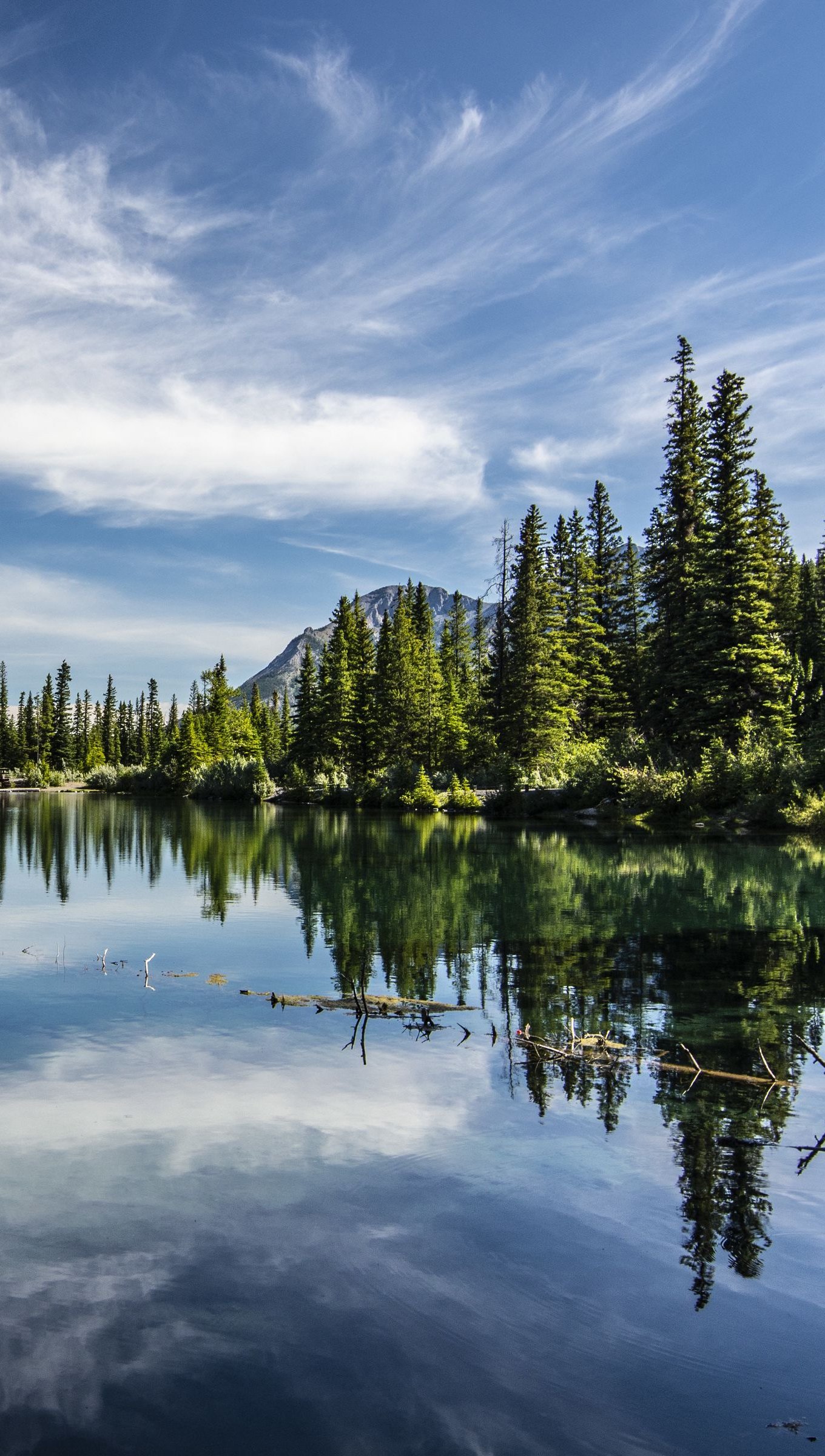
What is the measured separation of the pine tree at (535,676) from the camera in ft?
174

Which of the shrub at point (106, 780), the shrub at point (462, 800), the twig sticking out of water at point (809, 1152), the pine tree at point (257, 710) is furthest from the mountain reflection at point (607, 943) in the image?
the shrub at point (106, 780)

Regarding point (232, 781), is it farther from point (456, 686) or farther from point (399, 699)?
point (456, 686)

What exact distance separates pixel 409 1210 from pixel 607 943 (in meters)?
9.09

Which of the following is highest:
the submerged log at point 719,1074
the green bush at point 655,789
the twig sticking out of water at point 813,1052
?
the green bush at point 655,789

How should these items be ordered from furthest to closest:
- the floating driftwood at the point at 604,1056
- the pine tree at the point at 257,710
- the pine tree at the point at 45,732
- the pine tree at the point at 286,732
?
the pine tree at the point at 45,732 < the pine tree at the point at 257,710 < the pine tree at the point at 286,732 < the floating driftwood at the point at 604,1056

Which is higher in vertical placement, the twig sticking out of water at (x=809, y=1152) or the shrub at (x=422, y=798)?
the shrub at (x=422, y=798)

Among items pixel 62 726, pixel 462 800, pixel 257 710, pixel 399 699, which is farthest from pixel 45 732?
pixel 462 800

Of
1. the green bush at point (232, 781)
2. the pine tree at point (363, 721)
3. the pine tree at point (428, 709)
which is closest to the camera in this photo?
the pine tree at point (428, 709)

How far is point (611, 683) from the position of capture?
59.8 metres

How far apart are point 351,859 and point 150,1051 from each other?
17.8 meters

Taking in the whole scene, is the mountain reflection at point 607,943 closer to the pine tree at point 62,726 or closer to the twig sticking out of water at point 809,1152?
the twig sticking out of water at point 809,1152

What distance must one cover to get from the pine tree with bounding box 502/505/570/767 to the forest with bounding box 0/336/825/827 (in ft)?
0.39

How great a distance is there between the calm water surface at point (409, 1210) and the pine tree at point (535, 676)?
130 ft

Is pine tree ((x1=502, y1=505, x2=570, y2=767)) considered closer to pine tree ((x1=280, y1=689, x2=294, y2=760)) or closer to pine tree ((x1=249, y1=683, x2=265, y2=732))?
pine tree ((x1=280, y1=689, x2=294, y2=760))
